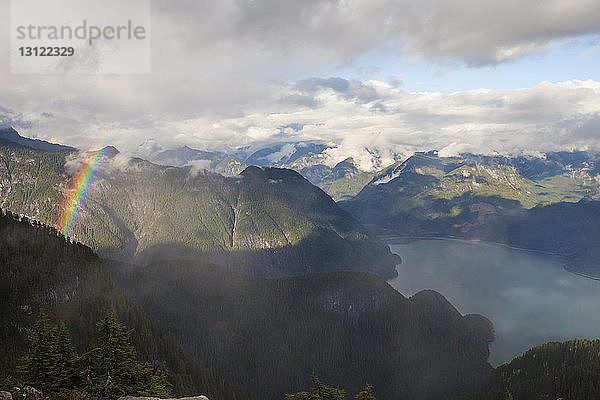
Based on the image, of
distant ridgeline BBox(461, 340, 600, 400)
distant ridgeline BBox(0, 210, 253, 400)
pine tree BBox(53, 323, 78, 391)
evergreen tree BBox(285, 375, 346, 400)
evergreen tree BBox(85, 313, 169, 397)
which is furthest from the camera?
distant ridgeline BBox(461, 340, 600, 400)

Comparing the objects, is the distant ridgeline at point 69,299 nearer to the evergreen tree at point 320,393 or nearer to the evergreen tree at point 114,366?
the evergreen tree at point 114,366

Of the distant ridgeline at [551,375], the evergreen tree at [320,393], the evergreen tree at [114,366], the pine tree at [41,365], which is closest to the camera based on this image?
the pine tree at [41,365]

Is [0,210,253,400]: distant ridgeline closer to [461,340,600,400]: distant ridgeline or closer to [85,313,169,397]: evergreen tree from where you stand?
[85,313,169,397]: evergreen tree

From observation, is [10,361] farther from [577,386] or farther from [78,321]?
[577,386]

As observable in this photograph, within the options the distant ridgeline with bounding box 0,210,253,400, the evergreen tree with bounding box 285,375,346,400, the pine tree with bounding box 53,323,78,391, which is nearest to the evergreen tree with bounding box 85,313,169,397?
the pine tree with bounding box 53,323,78,391

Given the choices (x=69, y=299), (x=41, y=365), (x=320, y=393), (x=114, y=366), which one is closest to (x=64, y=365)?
(x=41, y=365)

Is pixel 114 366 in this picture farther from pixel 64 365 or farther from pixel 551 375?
pixel 551 375

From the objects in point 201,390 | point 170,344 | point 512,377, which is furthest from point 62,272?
point 512,377

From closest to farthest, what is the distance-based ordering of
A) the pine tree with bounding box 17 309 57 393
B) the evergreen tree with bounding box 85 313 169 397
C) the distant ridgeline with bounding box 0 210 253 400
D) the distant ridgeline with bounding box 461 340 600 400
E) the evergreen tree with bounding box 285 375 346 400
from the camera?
the pine tree with bounding box 17 309 57 393 < the evergreen tree with bounding box 85 313 169 397 < the evergreen tree with bounding box 285 375 346 400 < the distant ridgeline with bounding box 0 210 253 400 < the distant ridgeline with bounding box 461 340 600 400

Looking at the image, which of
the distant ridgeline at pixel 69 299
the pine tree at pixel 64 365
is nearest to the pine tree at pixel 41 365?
the pine tree at pixel 64 365
